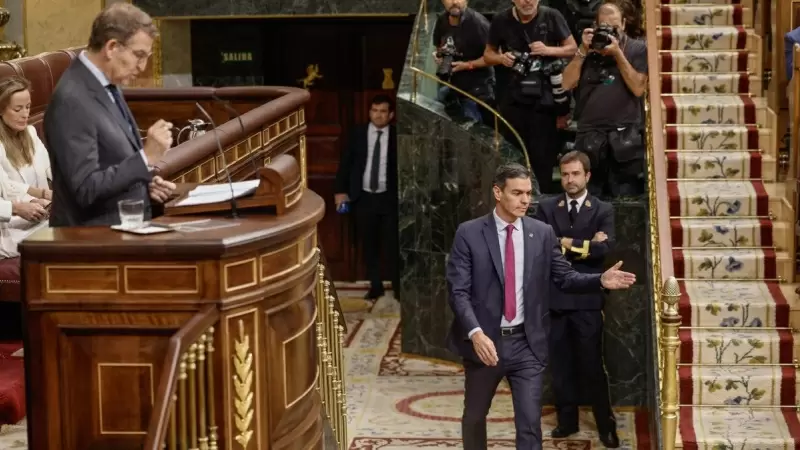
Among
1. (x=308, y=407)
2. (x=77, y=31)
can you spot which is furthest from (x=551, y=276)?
(x=77, y=31)

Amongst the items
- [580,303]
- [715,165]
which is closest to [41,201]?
[580,303]

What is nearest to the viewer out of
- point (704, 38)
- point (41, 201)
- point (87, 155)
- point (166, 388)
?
point (166, 388)

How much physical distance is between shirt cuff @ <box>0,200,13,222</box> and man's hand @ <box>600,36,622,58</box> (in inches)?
141

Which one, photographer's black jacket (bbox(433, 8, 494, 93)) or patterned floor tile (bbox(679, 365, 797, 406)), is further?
photographer's black jacket (bbox(433, 8, 494, 93))

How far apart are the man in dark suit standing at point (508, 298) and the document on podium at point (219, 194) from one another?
2329 millimetres

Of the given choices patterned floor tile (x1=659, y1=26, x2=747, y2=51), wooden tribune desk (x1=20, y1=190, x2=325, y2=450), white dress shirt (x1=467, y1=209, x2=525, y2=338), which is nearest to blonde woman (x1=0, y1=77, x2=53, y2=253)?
white dress shirt (x1=467, y1=209, x2=525, y2=338)

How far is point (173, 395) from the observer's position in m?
4.04

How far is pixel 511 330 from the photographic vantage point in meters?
7.08

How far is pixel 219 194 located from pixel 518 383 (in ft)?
8.90

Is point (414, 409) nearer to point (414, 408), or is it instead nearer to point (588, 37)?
point (414, 408)

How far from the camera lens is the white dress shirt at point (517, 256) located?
710cm

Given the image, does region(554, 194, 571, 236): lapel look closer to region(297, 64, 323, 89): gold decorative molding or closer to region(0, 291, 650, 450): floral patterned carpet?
region(0, 291, 650, 450): floral patterned carpet

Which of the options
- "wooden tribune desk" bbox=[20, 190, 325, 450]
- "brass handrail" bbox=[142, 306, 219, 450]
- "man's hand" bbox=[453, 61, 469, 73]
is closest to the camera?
"brass handrail" bbox=[142, 306, 219, 450]

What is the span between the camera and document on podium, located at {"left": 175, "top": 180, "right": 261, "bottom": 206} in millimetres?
4695
